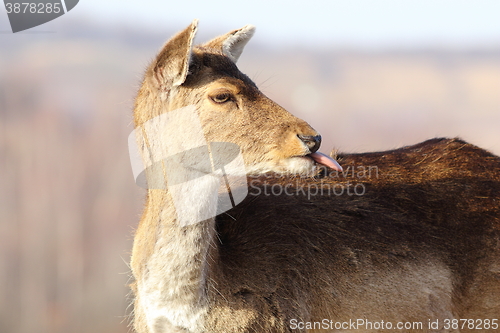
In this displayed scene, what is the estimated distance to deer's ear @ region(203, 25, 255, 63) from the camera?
19.4ft

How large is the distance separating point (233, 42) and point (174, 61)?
1.32 metres

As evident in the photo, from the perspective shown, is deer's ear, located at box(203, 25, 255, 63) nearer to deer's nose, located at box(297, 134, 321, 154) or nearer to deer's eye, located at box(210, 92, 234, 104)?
deer's eye, located at box(210, 92, 234, 104)

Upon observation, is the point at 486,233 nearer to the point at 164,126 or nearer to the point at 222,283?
the point at 222,283

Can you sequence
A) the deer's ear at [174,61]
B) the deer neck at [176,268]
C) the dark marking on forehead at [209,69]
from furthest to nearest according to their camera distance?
the dark marking on forehead at [209,69]
the deer neck at [176,268]
the deer's ear at [174,61]

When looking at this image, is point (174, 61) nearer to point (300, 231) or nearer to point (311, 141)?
point (311, 141)

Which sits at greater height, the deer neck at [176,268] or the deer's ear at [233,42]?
the deer's ear at [233,42]

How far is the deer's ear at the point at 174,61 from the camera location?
480cm

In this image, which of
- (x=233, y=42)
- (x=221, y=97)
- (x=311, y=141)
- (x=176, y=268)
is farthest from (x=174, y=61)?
(x=176, y=268)

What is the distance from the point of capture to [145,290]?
5.12m

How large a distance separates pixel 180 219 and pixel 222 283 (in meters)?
0.80

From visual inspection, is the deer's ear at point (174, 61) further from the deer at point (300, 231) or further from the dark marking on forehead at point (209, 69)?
the dark marking on forehead at point (209, 69)

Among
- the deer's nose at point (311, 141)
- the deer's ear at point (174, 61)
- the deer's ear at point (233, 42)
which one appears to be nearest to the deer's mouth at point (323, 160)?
the deer's nose at point (311, 141)

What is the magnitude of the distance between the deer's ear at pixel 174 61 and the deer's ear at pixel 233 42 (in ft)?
3.09

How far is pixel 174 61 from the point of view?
4957mm
